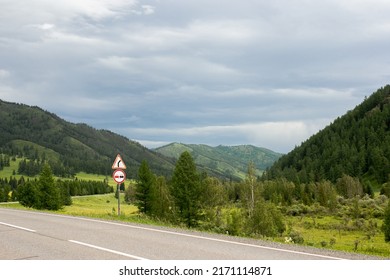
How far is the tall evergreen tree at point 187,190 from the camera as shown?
58.3 meters

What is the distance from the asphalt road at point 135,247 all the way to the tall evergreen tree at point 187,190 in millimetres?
40684

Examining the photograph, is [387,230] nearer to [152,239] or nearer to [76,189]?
[152,239]

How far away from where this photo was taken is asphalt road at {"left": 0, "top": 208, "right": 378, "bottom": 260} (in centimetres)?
1166

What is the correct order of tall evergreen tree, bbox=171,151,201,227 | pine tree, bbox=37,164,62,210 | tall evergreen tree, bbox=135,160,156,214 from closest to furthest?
tall evergreen tree, bbox=171,151,201,227
tall evergreen tree, bbox=135,160,156,214
pine tree, bbox=37,164,62,210

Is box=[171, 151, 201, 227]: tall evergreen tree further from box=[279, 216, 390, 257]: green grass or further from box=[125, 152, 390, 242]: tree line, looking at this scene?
box=[279, 216, 390, 257]: green grass

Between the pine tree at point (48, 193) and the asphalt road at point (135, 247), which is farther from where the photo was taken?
the pine tree at point (48, 193)

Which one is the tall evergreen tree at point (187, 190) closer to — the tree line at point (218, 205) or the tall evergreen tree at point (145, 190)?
the tree line at point (218, 205)

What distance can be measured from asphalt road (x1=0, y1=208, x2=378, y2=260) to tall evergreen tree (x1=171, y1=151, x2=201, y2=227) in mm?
40684

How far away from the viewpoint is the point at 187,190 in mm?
58875

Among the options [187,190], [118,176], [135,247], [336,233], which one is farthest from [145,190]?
[135,247]

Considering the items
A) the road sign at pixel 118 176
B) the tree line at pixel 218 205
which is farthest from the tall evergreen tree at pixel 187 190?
the road sign at pixel 118 176

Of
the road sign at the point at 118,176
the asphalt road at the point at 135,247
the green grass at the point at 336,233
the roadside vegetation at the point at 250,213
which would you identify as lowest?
the green grass at the point at 336,233

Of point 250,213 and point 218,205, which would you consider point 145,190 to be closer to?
point 218,205

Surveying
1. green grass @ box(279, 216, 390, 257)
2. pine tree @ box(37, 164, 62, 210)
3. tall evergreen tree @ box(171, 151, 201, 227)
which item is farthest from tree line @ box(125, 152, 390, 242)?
pine tree @ box(37, 164, 62, 210)
